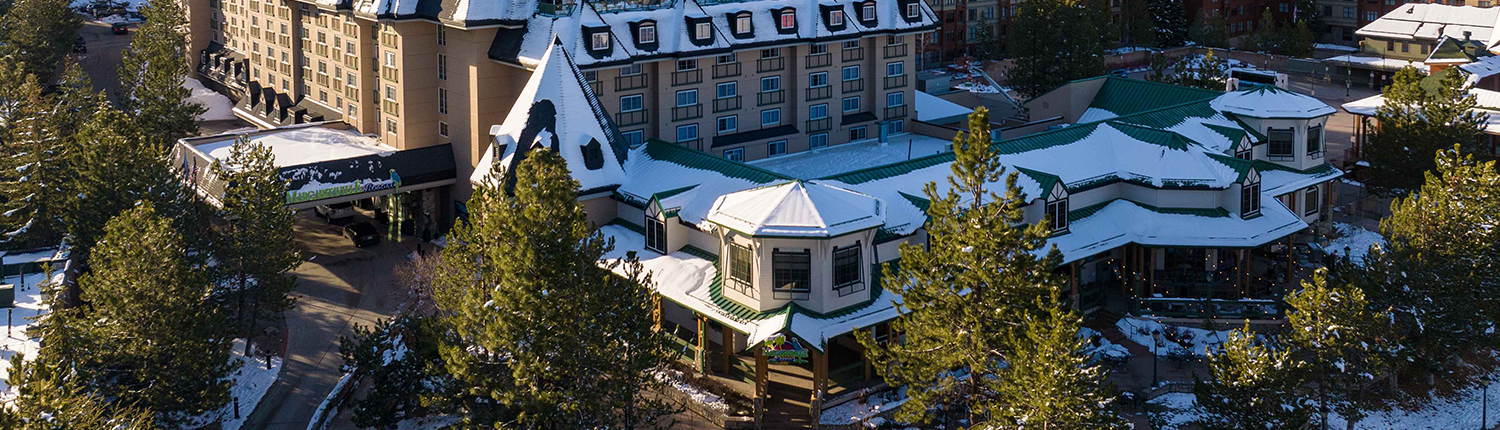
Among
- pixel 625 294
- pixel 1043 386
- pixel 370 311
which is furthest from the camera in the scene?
pixel 370 311

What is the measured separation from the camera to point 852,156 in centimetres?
8975

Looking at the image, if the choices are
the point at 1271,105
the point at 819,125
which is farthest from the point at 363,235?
the point at 1271,105

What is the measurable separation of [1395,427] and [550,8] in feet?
154

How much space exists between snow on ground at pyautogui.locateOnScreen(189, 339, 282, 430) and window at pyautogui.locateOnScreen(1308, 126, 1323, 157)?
5701 centimetres

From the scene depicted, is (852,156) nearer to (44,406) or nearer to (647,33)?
(647,33)

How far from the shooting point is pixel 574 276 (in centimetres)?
5153

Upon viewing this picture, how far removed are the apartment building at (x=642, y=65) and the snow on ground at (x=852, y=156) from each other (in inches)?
51.5

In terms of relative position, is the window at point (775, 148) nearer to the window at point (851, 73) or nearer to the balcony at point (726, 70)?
the balcony at point (726, 70)

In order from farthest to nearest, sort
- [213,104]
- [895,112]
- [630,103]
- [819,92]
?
[213,104], [895,112], [819,92], [630,103]

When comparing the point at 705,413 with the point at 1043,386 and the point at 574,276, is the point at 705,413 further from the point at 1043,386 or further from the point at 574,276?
the point at 1043,386

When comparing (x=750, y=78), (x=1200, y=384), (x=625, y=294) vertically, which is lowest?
(x=1200, y=384)

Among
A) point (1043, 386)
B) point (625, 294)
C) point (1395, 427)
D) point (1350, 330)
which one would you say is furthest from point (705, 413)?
point (1395, 427)

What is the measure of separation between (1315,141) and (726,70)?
112 feet

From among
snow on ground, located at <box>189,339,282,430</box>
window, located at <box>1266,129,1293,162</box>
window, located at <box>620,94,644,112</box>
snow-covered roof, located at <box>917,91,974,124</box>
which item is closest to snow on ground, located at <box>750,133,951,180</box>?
snow-covered roof, located at <box>917,91,974,124</box>
